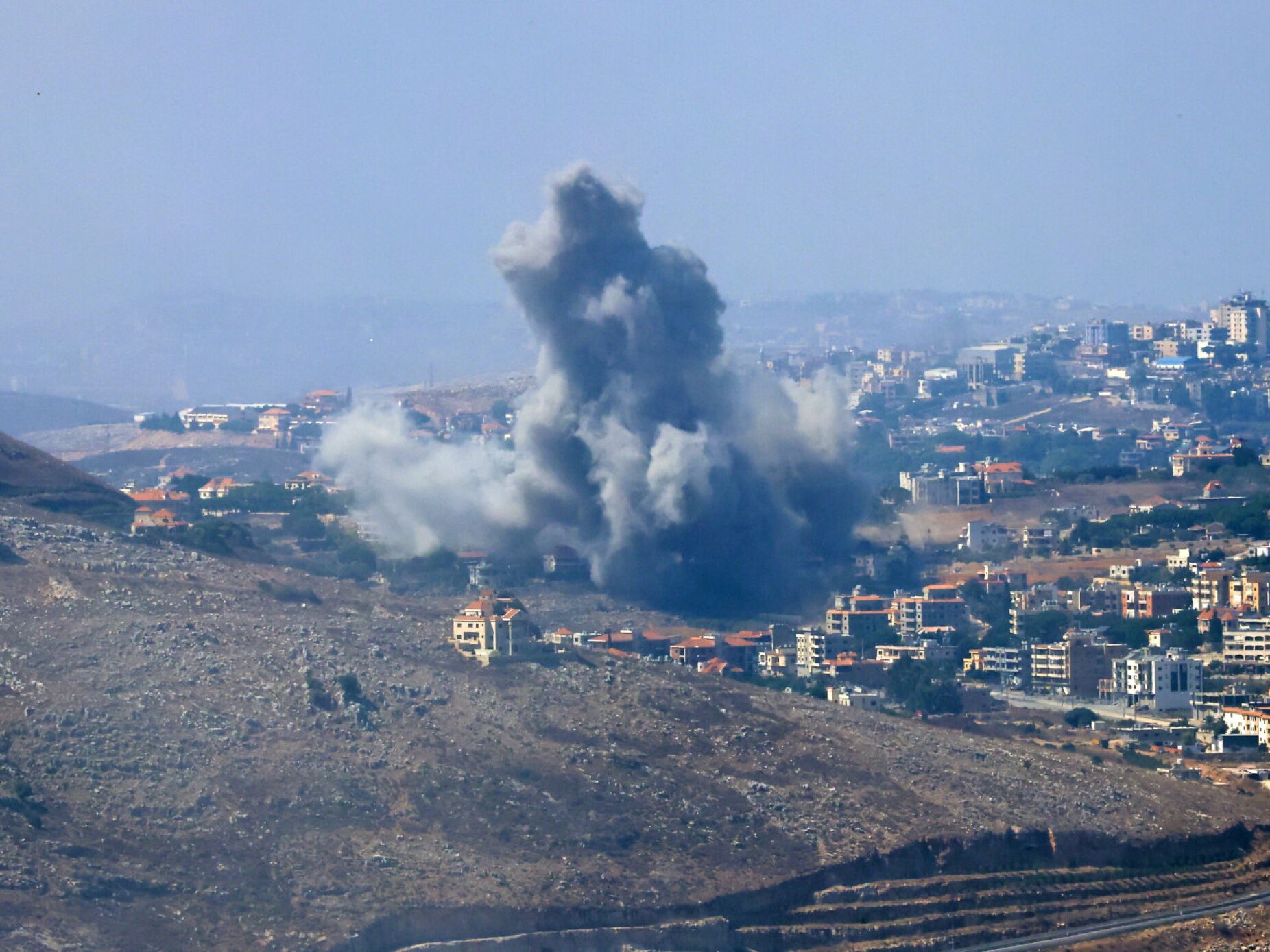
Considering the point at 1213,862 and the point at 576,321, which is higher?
the point at 576,321

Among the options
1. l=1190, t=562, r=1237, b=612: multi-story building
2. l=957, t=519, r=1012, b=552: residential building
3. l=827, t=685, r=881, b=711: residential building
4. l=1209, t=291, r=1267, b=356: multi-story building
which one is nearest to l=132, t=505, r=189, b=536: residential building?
l=827, t=685, r=881, b=711: residential building

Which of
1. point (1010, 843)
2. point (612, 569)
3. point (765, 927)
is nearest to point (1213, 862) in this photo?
point (1010, 843)

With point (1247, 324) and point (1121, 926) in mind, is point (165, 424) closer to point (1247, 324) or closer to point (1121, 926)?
point (1247, 324)

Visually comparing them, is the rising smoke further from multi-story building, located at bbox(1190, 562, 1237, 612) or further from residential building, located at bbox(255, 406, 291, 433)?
residential building, located at bbox(255, 406, 291, 433)

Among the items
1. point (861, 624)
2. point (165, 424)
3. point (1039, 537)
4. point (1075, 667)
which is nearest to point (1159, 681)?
point (1075, 667)

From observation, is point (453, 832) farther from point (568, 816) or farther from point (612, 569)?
point (612, 569)

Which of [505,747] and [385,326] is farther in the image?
[385,326]
